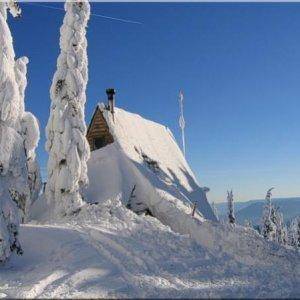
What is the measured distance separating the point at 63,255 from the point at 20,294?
371 centimetres

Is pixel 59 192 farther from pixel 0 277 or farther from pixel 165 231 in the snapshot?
pixel 0 277

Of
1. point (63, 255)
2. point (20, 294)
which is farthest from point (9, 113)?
point (20, 294)

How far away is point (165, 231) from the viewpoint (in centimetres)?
2189

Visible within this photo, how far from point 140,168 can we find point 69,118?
21.8ft

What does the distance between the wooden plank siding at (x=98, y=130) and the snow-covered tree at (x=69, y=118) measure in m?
6.63

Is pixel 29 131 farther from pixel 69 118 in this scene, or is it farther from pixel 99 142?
pixel 99 142

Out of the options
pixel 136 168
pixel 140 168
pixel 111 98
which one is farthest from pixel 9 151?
pixel 111 98

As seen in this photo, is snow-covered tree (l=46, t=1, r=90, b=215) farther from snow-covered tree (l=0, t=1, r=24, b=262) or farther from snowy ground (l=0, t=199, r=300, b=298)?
snow-covered tree (l=0, t=1, r=24, b=262)

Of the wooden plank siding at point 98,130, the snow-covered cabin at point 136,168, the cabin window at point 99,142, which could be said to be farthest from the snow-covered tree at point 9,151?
the cabin window at point 99,142

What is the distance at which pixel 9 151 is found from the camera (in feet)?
55.5

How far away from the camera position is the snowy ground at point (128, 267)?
14.3 metres

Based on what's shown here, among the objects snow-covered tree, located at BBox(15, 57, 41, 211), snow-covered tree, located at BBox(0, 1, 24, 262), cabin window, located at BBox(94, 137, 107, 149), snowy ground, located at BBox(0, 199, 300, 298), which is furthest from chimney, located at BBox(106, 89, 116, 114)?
snow-covered tree, located at BBox(0, 1, 24, 262)

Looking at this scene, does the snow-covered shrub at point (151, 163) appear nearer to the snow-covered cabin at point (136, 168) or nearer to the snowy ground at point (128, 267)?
the snow-covered cabin at point (136, 168)

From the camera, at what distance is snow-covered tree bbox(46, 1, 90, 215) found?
25703 millimetres
